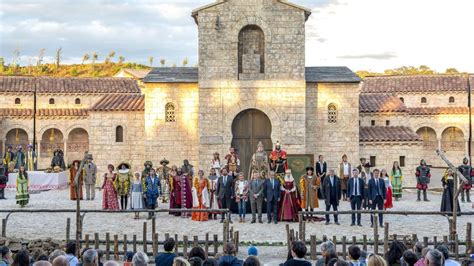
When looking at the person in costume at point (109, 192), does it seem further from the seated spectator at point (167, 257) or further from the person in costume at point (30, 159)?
the person in costume at point (30, 159)

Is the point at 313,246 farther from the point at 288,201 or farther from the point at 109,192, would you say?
the point at 109,192

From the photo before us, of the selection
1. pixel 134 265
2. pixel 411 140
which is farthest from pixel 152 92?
pixel 134 265

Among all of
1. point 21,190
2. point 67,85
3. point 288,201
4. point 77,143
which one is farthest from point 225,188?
point 67,85

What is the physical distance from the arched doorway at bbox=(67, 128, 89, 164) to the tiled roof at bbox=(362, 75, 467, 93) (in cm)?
2145

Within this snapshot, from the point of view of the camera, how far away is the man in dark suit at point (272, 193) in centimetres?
1730

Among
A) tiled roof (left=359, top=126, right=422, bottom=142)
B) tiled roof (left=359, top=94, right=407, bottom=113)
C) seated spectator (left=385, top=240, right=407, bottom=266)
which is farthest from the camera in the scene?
tiled roof (left=359, top=94, right=407, bottom=113)

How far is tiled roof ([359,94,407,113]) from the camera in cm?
3002

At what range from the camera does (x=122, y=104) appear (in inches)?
1134

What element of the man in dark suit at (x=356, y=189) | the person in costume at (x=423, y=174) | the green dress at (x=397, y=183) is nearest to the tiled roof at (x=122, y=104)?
the green dress at (x=397, y=183)

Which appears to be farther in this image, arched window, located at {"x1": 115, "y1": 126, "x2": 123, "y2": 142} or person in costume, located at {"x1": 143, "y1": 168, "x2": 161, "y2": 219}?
arched window, located at {"x1": 115, "y1": 126, "x2": 123, "y2": 142}

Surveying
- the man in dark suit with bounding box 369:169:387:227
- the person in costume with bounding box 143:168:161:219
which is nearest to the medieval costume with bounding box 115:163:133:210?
the person in costume with bounding box 143:168:161:219

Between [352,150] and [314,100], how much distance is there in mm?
2893

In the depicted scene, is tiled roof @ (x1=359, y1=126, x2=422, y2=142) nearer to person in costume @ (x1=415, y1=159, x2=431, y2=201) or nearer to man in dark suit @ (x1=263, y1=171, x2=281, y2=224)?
person in costume @ (x1=415, y1=159, x2=431, y2=201)

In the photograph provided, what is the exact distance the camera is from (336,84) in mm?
26500
